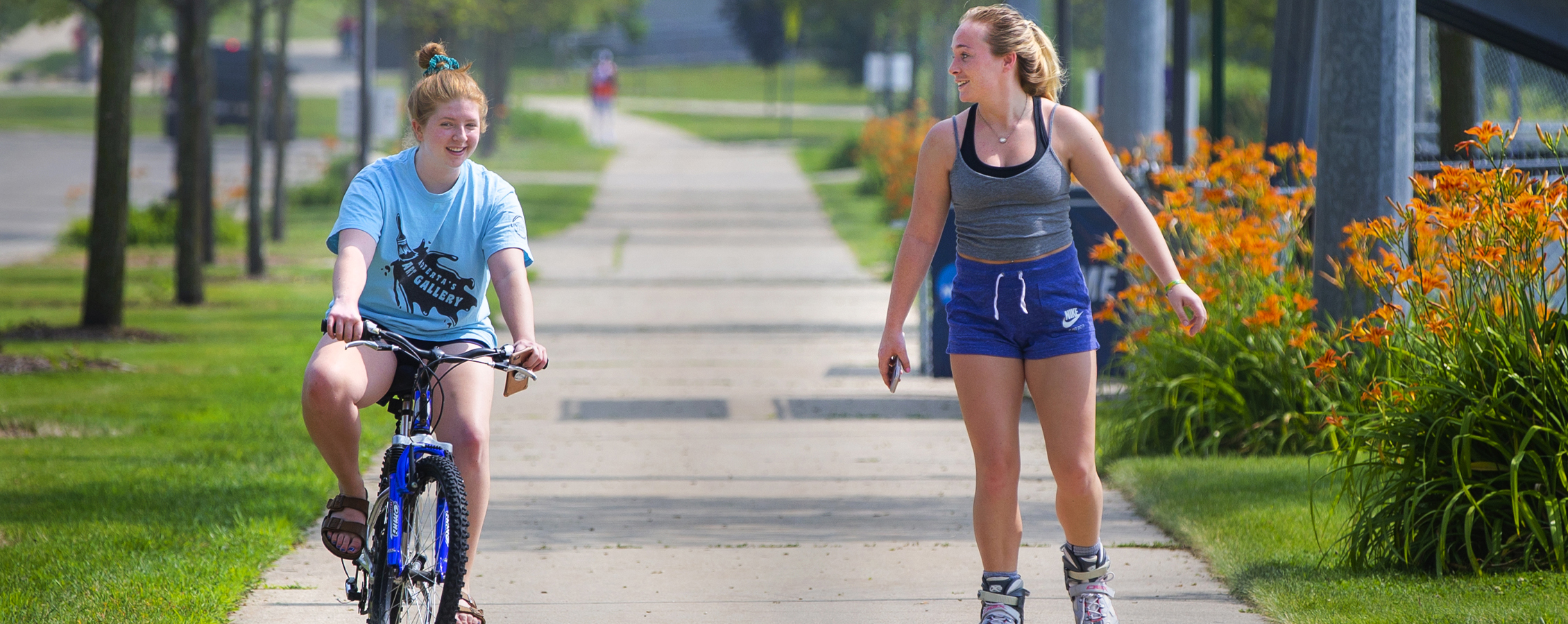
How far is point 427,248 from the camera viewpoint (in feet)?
15.0

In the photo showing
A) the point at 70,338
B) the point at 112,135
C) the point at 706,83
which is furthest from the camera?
the point at 706,83

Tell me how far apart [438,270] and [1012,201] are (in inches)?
58.5

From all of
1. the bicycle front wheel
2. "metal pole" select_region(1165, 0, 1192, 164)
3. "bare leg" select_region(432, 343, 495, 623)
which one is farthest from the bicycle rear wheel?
"metal pole" select_region(1165, 0, 1192, 164)

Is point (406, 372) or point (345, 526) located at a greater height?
point (406, 372)

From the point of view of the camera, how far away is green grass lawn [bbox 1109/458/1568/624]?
192 inches

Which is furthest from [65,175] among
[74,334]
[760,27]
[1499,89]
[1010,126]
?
[760,27]

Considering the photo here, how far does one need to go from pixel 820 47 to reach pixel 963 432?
61209 millimetres

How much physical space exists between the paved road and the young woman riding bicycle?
16.9 meters

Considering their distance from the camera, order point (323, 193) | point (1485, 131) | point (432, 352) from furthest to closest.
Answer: point (323, 193)
point (1485, 131)
point (432, 352)

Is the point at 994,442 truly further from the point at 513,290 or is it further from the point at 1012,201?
the point at 513,290

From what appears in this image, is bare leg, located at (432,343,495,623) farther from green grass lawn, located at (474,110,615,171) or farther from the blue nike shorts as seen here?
green grass lawn, located at (474,110,615,171)

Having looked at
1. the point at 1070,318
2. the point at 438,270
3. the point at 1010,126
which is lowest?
the point at 1070,318

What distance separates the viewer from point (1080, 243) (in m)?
9.65

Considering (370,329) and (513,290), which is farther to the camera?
(513,290)
